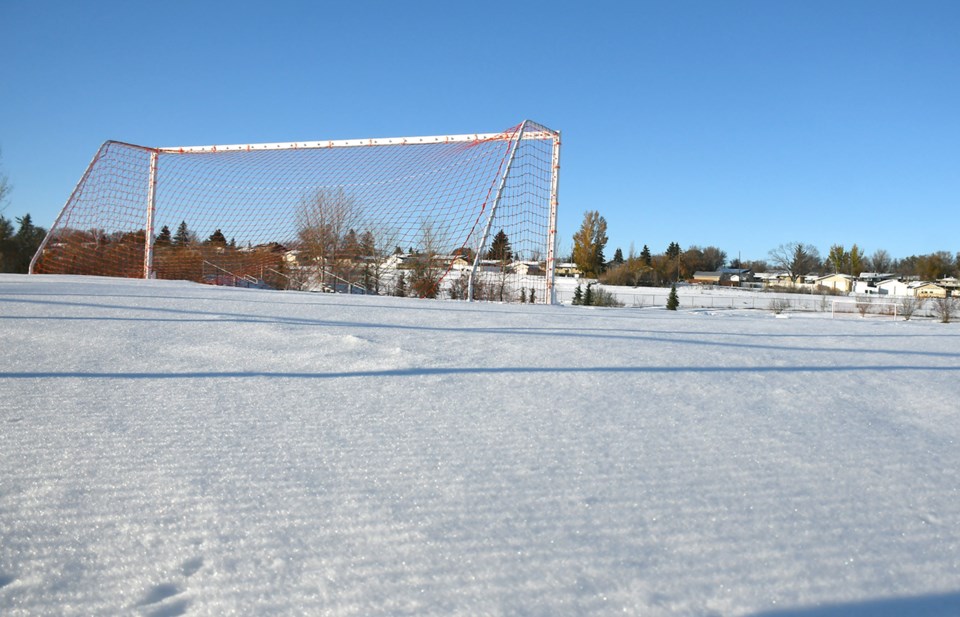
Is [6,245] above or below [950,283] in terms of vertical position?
below

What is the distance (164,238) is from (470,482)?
1234cm

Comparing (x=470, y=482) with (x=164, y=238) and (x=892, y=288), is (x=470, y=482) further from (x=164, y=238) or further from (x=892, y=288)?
(x=892, y=288)

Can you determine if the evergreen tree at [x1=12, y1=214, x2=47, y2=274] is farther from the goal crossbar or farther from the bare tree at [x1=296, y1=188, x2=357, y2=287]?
the bare tree at [x1=296, y1=188, x2=357, y2=287]

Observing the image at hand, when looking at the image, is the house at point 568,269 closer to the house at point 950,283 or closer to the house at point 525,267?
the house at point 950,283

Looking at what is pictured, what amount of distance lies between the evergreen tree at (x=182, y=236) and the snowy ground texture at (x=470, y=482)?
32.1 ft

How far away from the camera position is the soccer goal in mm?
8703

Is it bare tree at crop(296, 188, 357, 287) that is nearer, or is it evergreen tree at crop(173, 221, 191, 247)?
bare tree at crop(296, 188, 357, 287)

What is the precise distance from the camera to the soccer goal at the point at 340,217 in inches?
343

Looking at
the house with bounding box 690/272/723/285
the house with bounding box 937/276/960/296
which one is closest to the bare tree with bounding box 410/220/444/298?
the house with bounding box 937/276/960/296

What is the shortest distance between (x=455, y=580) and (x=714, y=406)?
4.40 feet

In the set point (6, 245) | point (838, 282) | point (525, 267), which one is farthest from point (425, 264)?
point (838, 282)

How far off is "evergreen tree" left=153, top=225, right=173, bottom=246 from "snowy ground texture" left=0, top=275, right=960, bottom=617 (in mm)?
9931

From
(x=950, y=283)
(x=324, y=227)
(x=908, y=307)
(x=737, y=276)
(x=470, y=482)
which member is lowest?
(x=470, y=482)

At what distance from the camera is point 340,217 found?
11.0m
